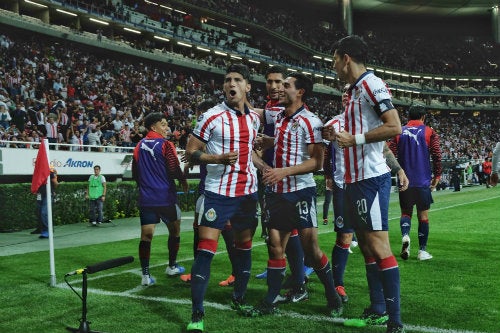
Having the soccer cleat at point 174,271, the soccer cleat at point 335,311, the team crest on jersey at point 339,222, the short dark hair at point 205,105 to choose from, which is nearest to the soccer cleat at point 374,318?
the soccer cleat at point 335,311

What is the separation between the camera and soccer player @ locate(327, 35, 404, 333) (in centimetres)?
384

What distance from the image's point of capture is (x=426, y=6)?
69312mm

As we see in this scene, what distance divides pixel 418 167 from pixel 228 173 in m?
3.90

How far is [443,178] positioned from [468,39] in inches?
2172

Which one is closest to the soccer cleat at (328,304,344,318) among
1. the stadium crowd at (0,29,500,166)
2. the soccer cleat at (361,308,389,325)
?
the soccer cleat at (361,308,389,325)

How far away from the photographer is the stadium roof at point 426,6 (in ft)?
218

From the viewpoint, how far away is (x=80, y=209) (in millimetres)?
16141

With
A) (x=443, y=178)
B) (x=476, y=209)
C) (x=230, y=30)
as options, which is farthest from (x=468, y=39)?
(x=476, y=209)

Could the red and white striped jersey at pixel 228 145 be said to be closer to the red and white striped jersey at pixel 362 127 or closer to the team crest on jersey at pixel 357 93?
the red and white striped jersey at pixel 362 127

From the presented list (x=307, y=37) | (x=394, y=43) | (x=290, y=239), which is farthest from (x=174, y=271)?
(x=394, y=43)

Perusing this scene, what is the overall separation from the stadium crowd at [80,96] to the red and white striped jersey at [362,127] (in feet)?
33.7

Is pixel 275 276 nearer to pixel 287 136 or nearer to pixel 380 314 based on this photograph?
pixel 380 314

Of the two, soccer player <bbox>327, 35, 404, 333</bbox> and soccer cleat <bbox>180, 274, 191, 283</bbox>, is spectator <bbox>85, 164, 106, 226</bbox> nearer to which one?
soccer cleat <bbox>180, 274, 191, 283</bbox>

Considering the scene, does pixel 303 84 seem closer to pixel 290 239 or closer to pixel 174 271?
pixel 290 239
